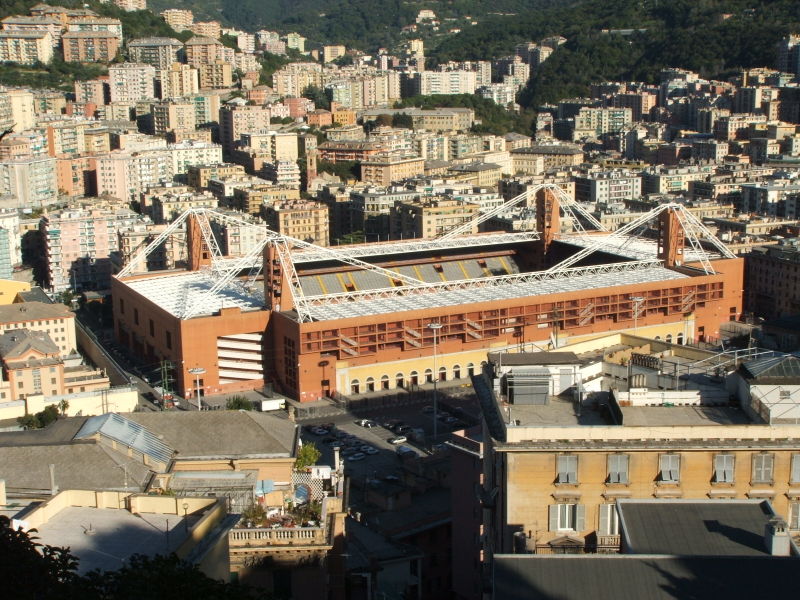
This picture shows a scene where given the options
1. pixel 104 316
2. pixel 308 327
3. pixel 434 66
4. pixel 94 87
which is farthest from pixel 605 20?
pixel 308 327

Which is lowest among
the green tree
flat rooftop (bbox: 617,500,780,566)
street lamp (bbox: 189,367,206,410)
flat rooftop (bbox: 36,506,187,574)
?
street lamp (bbox: 189,367,206,410)

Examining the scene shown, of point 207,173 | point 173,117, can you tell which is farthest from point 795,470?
point 173,117

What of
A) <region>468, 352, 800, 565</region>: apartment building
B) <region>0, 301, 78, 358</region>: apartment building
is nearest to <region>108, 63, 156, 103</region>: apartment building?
<region>0, 301, 78, 358</region>: apartment building

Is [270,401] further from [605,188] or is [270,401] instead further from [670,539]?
[605,188]

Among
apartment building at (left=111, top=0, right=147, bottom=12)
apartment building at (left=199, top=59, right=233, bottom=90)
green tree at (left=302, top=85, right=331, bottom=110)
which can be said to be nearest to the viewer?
apartment building at (left=199, top=59, right=233, bottom=90)

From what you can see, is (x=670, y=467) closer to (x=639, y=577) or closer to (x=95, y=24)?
(x=639, y=577)

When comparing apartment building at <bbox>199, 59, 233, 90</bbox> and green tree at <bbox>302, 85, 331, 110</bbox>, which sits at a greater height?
apartment building at <bbox>199, 59, 233, 90</bbox>

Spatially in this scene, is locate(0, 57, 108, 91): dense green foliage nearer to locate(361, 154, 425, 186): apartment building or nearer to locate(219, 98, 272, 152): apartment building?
locate(219, 98, 272, 152): apartment building
